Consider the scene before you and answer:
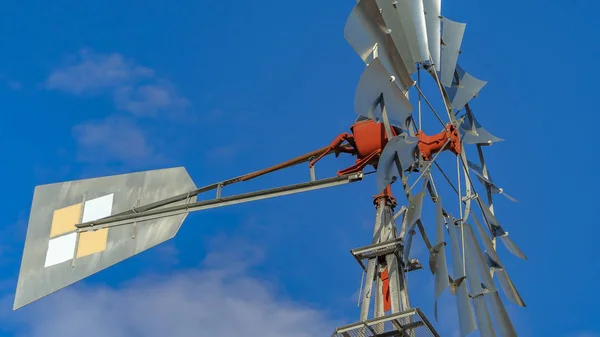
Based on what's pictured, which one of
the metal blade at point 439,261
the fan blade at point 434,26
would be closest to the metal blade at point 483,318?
the metal blade at point 439,261

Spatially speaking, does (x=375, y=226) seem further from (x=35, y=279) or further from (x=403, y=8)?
(x=35, y=279)

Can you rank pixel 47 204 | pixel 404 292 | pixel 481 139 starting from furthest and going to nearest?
pixel 47 204 → pixel 481 139 → pixel 404 292

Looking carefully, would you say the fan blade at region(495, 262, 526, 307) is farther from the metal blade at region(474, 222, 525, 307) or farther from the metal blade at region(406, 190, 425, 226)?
the metal blade at region(406, 190, 425, 226)

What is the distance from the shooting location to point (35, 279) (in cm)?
1513

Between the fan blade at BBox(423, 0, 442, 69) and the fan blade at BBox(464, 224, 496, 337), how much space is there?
2737mm

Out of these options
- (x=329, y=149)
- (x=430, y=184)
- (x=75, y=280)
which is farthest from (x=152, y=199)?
(x=430, y=184)

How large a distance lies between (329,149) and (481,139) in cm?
246

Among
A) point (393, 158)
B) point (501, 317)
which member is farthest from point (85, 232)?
point (501, 317)

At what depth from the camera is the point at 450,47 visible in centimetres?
1484

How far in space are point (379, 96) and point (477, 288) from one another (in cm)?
274

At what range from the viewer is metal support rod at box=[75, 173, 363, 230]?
13.2m

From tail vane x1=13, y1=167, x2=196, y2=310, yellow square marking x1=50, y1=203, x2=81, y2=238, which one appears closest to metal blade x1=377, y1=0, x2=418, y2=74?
tail vane x1=13, y1=167, x2=196, y2=310

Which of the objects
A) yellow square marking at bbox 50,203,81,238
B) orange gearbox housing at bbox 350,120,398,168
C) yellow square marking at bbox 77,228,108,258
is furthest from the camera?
yellow square marking at bbox 50,203,81,238

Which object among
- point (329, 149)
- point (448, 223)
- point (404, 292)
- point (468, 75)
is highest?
point (468, 75)
